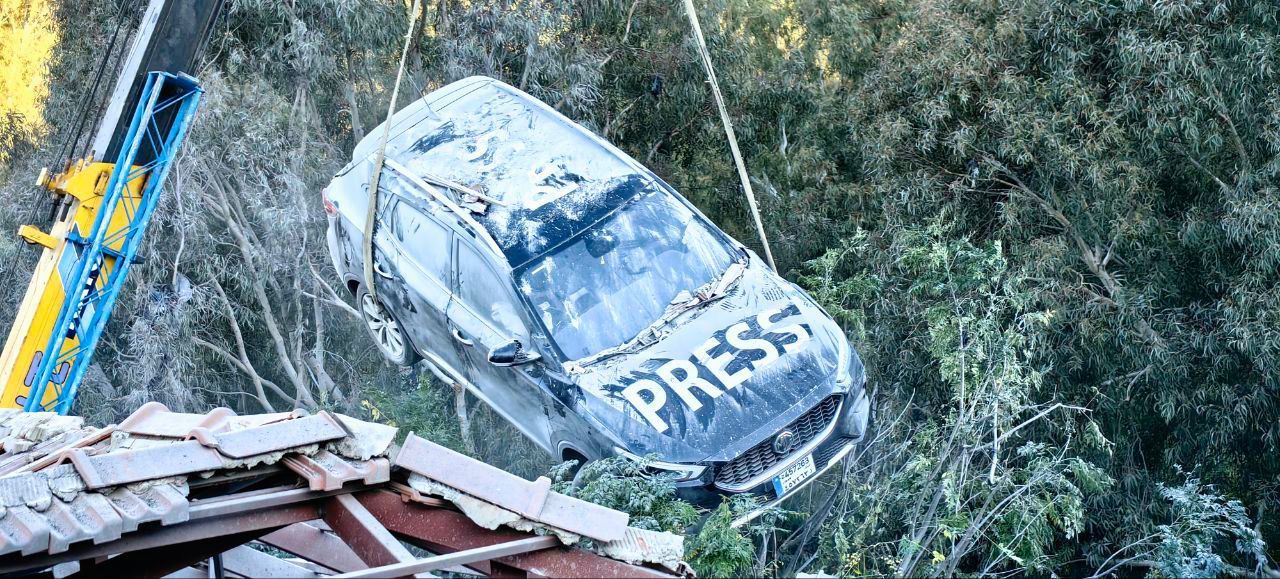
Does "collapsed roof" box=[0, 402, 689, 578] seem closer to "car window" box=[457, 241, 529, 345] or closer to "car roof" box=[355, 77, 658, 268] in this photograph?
"car window" box=[457, 241, 529, 345]

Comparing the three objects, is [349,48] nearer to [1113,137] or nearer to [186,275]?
[186,275]

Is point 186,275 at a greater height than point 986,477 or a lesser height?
greater

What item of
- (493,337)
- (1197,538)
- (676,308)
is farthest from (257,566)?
(1197,538)

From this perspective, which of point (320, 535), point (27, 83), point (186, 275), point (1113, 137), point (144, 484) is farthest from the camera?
point (27, 83)

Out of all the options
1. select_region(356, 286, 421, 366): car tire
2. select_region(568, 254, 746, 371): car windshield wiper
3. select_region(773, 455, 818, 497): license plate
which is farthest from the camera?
select_region(356, 286, 421, 366): car tire

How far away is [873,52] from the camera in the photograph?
1154 centimetres

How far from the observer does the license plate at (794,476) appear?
22.0 ft

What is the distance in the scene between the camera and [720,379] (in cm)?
690

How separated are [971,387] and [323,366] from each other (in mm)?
6599

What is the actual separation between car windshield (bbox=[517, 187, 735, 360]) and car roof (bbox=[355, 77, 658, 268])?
14 centimetres

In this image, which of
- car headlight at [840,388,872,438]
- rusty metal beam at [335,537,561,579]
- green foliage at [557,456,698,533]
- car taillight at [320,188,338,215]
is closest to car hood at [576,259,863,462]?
car headlight at [840,388,872,438]

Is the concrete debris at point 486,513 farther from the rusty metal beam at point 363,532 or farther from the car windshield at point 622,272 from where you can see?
the car windshield at point 622,272

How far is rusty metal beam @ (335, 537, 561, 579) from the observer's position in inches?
146

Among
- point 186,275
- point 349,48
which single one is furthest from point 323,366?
point 349,48
